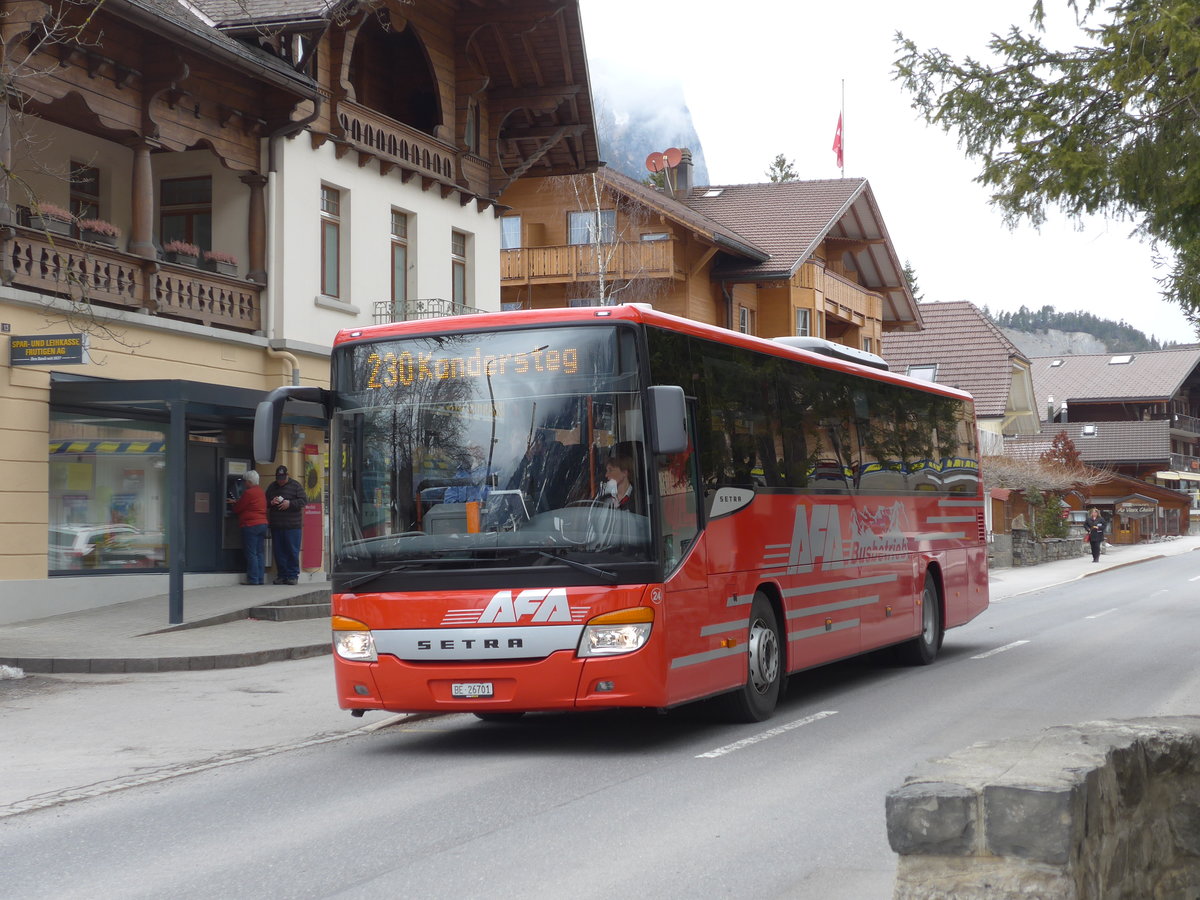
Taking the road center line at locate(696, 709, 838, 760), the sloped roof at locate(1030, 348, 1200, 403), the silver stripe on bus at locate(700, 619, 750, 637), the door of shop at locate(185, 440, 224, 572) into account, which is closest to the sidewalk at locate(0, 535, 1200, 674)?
the door of shop at locate(185, 440, 224, 572)

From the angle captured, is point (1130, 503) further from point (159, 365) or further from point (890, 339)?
point (159, 365)

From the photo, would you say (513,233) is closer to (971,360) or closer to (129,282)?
(129,282)

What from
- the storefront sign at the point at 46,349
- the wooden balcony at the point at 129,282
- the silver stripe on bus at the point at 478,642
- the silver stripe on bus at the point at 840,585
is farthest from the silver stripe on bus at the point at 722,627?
the storefront sign at the point at 46,349

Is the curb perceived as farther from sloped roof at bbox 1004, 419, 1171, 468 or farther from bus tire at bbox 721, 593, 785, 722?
sloped roof at bbox 1004, 419, 1171, 468

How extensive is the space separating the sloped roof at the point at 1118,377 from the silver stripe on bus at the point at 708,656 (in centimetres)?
8646

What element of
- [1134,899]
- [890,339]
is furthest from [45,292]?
[890,339]

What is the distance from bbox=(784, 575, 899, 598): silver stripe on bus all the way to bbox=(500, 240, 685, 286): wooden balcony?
27.8 metres

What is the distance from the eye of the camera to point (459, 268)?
30250mm

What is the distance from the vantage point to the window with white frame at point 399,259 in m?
27.8

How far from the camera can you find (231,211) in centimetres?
2425

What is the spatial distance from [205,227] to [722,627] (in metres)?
16.8

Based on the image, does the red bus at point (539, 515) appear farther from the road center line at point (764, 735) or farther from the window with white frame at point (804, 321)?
the window with white frame at point (804, 321)

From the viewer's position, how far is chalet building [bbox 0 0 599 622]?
18859 millimetres

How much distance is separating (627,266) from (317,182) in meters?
17.7
